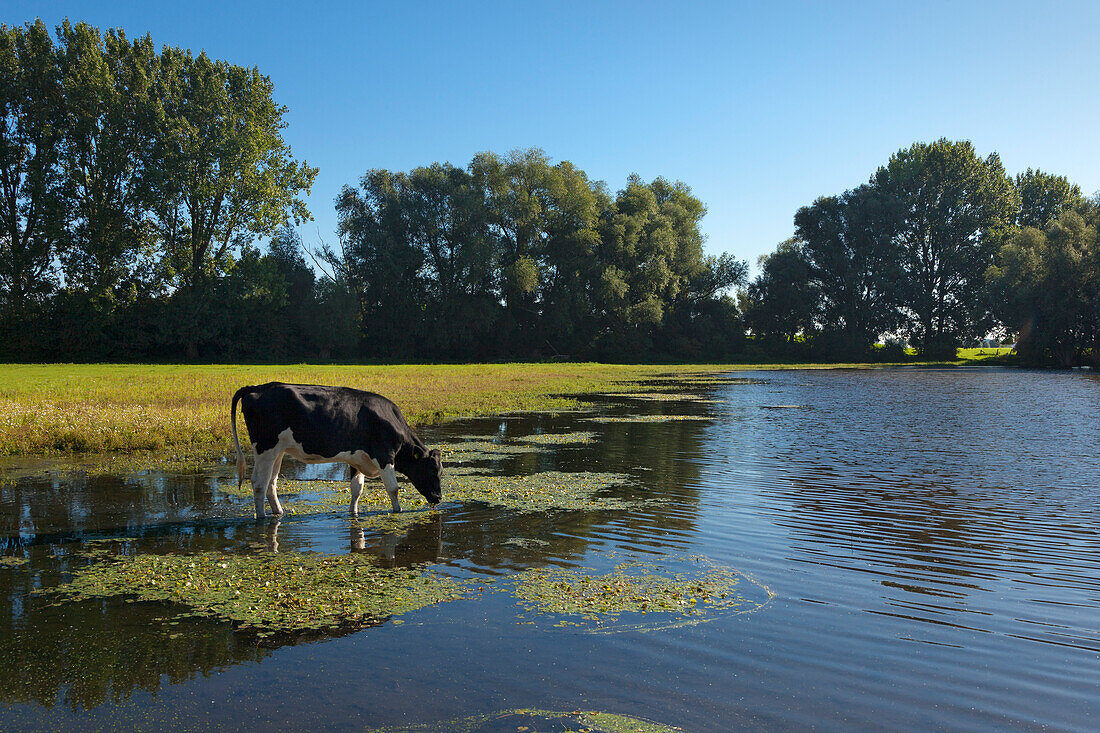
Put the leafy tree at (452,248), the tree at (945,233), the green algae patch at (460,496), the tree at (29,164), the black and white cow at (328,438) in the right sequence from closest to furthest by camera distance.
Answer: the black and white cow at (328,438), the green algae patch at (460,496), the tree at (29,164), the leafy tree at (452,248), the tree at (945,233)

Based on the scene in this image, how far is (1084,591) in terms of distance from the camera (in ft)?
24.0

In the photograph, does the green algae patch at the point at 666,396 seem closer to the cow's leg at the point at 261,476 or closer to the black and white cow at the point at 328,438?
the black and white cow at the point at 328,438

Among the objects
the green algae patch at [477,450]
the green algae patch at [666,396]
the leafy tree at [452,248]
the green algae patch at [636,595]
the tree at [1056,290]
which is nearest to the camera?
the green algae patch at [636,595]

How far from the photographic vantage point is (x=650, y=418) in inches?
973

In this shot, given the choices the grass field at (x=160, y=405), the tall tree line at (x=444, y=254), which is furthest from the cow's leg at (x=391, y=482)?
the tall tree line at (x=444, y=254)

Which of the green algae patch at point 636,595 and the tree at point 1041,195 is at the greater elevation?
Answer: the tree at point 1041,195

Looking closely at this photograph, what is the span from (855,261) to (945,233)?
10721 millimetres

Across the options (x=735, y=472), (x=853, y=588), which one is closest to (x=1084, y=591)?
(x=853, y=588)

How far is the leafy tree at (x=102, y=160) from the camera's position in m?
58.1

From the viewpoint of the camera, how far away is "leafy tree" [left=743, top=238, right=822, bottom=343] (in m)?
89.4

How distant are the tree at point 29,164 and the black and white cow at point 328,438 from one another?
57172mm

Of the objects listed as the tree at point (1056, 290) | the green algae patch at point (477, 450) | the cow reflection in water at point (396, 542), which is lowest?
the cow reflection in water at point (396, 542)

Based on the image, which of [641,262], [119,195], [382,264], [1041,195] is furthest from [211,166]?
[1041,195]

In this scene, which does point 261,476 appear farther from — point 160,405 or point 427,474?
point 160,405
